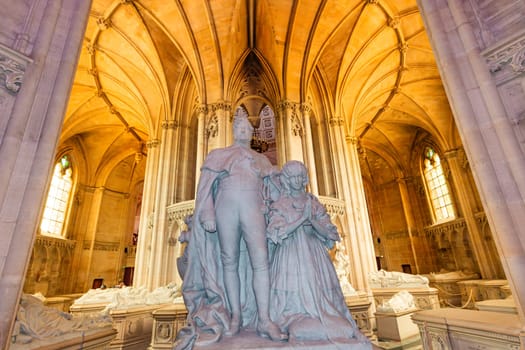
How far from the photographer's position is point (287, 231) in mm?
2256

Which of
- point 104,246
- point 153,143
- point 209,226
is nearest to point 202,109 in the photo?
point 153,143

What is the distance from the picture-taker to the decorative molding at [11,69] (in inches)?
122

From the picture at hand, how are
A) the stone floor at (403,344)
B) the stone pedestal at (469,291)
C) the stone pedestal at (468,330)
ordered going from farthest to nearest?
1. the stone pedestal at (469,291)
2. the stone floor at (403,344)
3. the stone pedestal at (468,330)

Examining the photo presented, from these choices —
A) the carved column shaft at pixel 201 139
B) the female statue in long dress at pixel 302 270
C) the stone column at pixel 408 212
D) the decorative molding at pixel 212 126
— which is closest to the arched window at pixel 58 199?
the carved column shaft at pixel 201 139

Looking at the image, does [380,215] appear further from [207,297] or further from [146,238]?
[207,297]

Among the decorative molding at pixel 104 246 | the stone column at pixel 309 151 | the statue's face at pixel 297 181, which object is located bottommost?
the statue's face at pixel 297 181

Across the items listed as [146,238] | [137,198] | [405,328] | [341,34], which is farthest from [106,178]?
[405,328]

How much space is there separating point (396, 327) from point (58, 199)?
1933 cm

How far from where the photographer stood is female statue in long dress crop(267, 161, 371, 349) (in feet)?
6.37

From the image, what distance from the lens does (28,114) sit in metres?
3.13

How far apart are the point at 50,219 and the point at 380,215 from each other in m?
22.8

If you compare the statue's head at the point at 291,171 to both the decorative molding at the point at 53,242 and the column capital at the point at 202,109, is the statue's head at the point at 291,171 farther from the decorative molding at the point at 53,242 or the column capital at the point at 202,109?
the decorative molding at the point at 53,242

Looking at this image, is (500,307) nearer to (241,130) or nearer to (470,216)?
(241,130)

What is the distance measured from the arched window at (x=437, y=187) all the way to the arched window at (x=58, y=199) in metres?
24.2
